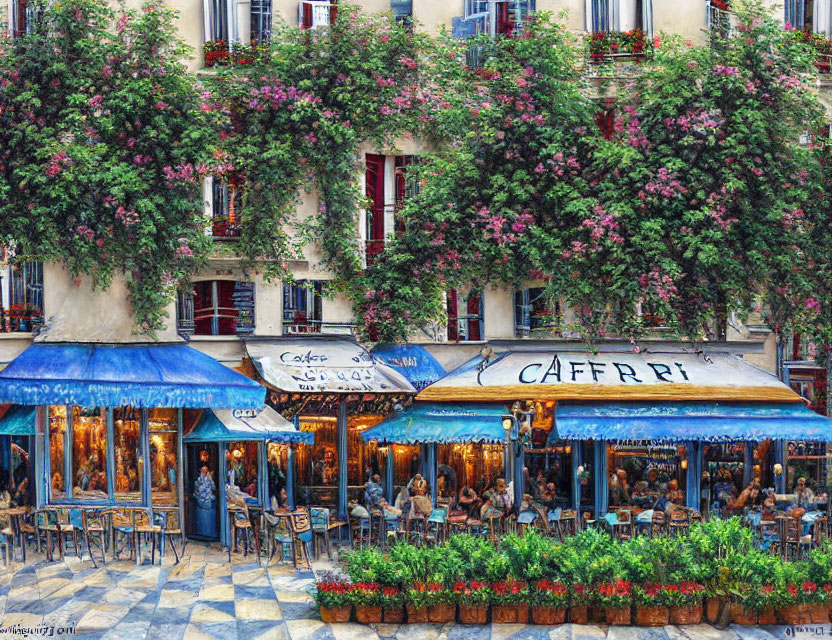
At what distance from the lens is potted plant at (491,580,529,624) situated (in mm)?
18469

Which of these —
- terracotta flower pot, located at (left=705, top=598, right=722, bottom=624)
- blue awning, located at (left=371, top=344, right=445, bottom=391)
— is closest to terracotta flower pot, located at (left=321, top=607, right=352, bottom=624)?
terracotta flower pot, located at (left=705, top=598, right=722, bottom=624)

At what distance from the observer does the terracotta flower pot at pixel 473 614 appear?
60.7 ft

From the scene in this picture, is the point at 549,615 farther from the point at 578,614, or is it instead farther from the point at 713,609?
the point at 713,609

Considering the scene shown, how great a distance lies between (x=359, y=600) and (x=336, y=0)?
13379mm

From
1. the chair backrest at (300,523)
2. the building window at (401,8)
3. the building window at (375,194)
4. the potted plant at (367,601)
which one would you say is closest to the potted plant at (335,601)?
the potted plant at (367,601)

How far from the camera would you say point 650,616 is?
725 inches

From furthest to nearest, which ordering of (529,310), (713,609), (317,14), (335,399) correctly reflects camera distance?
(529,310), (317,14), (335,399), (713,609)

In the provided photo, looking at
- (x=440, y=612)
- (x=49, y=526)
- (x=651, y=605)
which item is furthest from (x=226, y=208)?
(x=651, y=605)

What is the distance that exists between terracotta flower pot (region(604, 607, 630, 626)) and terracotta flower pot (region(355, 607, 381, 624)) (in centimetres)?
308

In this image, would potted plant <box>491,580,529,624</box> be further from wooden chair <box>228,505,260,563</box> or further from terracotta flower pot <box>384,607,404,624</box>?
wooden chair <box>228,505,260,563</box>

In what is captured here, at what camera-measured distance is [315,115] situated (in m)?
26.2

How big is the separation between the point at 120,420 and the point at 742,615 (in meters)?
11.8

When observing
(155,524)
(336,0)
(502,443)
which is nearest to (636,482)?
(502,443)

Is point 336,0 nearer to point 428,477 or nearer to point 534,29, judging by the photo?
point 534,29
